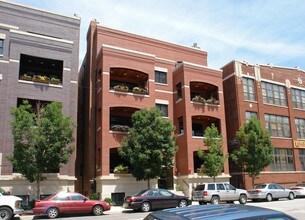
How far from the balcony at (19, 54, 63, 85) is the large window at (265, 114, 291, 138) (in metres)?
25.2

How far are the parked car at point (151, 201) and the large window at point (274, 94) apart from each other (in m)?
23.4

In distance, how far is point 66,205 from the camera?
18750 millimetres

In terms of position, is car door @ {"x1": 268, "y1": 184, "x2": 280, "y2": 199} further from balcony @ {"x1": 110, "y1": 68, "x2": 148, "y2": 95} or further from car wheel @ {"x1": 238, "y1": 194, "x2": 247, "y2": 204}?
balcony @ {"x1": 110, "y1": 68, "x2": 148, "y2": 95}

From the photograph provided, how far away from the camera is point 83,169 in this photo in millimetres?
35812

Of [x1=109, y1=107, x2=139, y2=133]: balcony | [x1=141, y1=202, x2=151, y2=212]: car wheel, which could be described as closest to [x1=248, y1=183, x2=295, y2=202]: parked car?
[x1=141, y1=202, x2=151, y2=212]: car wheel

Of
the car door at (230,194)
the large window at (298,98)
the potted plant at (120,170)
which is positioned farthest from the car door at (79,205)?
the large window at (298,98)

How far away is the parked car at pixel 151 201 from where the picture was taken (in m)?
20.8

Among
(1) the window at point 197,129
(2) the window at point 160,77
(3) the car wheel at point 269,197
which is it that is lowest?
(3) the car wheel at point 269,197

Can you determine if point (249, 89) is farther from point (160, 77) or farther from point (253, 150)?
point (160, 77)

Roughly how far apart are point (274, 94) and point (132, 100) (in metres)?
20.5

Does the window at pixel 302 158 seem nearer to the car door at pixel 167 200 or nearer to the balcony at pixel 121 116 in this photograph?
the balcony at pixel 121 116

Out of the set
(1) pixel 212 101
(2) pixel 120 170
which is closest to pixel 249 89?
(1) pixel 212 101

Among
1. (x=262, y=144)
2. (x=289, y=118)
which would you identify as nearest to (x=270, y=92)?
(x=289, y=118)

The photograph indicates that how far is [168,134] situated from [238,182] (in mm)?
13230
